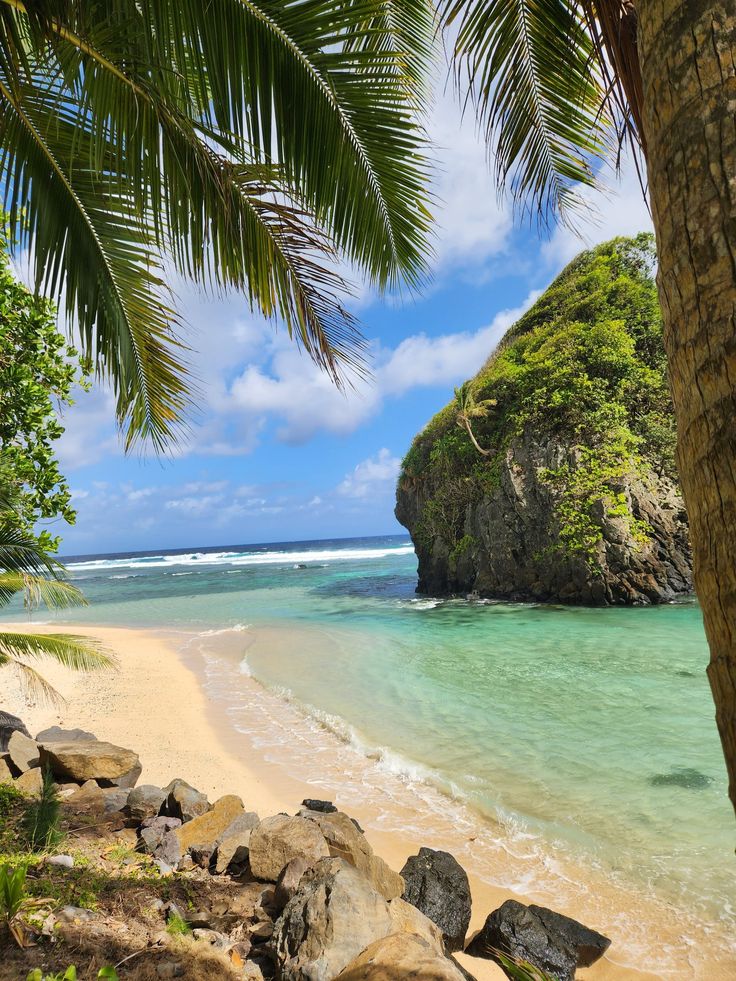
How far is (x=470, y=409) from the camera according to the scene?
2266cm

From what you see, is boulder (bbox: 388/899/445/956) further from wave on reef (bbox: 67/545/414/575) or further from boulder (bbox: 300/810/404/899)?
wave on reef (bbox: 67/545/414/575)

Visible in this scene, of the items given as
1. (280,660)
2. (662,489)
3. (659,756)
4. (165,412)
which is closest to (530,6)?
(165,412)

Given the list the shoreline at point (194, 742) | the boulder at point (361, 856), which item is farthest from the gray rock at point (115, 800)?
the boulder at point (361, 856)

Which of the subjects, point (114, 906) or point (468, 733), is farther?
point (468, 733)

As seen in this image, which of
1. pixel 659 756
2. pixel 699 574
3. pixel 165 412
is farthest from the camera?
pixel 659 756

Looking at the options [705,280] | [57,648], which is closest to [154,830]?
[57,648]

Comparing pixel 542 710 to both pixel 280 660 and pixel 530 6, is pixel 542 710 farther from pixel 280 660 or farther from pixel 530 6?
pixel 530 6

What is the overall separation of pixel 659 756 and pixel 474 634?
855 cm

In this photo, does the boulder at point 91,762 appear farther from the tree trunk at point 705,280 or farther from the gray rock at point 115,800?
the tree trunk at point 705,280

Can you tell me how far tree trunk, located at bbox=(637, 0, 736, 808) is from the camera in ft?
2.89

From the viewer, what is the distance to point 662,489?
1869cm

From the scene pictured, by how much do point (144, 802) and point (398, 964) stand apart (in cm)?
342

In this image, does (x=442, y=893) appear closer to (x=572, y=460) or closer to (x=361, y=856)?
(x=361, y=856)

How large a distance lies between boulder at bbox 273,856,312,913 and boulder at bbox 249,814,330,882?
17 centimetres
